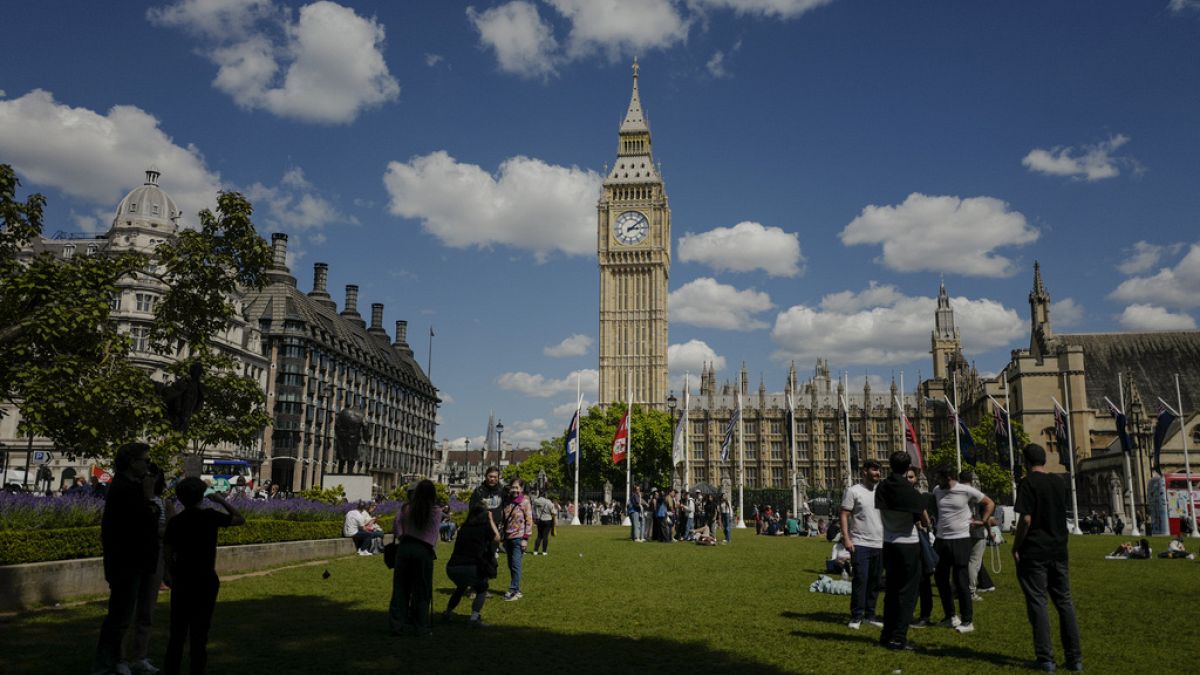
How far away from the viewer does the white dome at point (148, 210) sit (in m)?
67.8

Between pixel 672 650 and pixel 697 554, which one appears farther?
pixel 697 554

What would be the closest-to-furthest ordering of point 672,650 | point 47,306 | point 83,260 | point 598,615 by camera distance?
point 672,650, point 598,615, point 47,306, point 83,260

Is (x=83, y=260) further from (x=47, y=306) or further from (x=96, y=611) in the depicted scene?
(x=96, y=611)

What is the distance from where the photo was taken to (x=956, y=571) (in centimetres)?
1082

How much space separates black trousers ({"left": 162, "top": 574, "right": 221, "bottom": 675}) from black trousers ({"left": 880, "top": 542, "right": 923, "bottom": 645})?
23.0 feet

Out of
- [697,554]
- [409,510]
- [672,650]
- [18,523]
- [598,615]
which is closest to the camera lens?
[672,650]

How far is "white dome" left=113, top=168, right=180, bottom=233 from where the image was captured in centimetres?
6775

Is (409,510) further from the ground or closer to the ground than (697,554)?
further from the ground

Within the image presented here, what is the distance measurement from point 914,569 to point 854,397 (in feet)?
419

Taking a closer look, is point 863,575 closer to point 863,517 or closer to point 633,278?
point 863,517

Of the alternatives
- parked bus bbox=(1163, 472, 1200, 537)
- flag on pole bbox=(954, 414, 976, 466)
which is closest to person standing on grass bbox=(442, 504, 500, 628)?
flag on pole bbox=(954, 414, 976, 466)

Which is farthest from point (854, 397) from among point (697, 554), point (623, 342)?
point (697, 554)

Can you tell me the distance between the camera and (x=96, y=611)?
467 inches

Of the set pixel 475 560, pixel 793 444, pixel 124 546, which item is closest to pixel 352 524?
pixel 475 560
